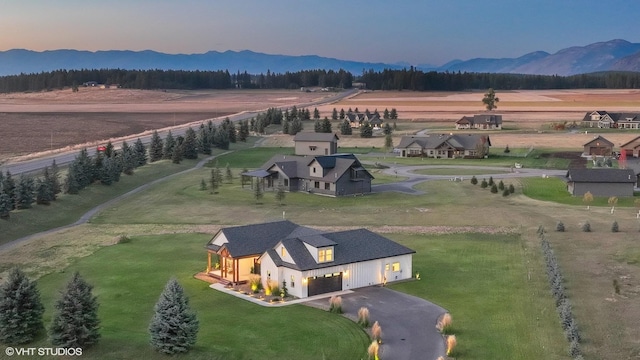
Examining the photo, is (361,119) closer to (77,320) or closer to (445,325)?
(445,325)

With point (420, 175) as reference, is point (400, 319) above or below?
above

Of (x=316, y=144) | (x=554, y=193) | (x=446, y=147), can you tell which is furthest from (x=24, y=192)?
(x=446, y=147)

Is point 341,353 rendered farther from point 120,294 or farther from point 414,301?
point 120,294

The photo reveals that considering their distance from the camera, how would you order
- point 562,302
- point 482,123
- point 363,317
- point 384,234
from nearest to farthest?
point 363,317 → point 562,302 → point 384,234 → point 482,123

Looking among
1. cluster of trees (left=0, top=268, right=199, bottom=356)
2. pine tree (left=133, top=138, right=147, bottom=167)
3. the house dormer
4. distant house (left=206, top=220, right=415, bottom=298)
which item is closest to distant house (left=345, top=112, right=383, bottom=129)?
pine tree (left=133, top=138, right=147, bottom=167)

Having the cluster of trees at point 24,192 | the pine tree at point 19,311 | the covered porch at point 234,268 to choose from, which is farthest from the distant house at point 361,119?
the pine tree at point 19,311

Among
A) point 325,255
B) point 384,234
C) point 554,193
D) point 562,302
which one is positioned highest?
point 325,255
